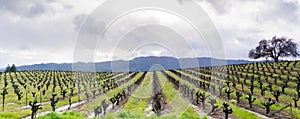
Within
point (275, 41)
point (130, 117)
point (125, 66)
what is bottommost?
point (130, 117)

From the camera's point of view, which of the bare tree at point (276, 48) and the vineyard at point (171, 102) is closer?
the vineyard at point (171, 102)

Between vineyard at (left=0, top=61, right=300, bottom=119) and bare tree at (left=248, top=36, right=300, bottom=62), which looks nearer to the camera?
vineyard at (left=0, top=61, right=300, bottom=119)

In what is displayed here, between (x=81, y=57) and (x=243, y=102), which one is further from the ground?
(x=81, y=57)

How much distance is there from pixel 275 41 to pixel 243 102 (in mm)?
67369

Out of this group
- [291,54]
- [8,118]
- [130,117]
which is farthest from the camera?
[291,54]

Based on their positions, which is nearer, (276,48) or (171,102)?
(171,102)

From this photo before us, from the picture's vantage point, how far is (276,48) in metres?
95.7

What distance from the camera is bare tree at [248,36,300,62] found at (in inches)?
3708

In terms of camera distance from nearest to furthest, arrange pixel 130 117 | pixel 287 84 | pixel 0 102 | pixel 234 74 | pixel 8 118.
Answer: pixel 130 117 < pixel 8 118 < pixel 0 102 < pixel 287 84 < pixel 234 74

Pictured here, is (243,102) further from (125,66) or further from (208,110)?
(125,66)

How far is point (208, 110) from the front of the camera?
96.2ft

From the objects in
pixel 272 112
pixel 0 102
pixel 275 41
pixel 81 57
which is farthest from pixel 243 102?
pixel 275 41

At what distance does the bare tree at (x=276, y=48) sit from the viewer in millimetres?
94188

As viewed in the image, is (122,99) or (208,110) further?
(122,99)
